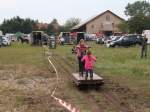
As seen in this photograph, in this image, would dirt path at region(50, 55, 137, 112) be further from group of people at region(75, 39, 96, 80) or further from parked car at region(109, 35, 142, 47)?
parked car at region(109, 35, 142, 47)

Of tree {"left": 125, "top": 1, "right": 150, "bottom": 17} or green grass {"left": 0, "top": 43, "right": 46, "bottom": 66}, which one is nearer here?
green grass {"left": 0, "top": 43, "right": 46, "bottom": 66}

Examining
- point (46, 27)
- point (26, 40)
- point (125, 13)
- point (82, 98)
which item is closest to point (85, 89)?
point (82, 98)

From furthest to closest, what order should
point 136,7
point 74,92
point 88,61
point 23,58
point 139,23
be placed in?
point 136,7, point 139,23, point 23,58, point 88,61, point 74,92

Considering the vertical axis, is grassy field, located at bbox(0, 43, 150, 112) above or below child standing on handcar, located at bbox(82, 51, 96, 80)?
below

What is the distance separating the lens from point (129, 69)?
1003 inches

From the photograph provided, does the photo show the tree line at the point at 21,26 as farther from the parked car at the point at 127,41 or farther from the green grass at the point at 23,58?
the green grass at the point at 23,58

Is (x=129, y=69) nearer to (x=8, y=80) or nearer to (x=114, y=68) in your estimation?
(x=114, y=68)

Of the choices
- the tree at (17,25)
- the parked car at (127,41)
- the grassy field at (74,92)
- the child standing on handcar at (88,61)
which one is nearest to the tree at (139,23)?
the parked car at (127,41)

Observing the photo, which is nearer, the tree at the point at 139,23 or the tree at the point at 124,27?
the tree at the point at 139,23

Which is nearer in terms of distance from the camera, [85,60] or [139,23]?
[85,60]

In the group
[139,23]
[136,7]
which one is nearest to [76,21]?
[136,7]

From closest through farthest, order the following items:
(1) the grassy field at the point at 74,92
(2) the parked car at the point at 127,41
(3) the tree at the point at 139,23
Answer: (1) the grassy field at the point at 74,92 → (2) the parked car at the point at 127,41 → (3) the tree at the point at 139,23

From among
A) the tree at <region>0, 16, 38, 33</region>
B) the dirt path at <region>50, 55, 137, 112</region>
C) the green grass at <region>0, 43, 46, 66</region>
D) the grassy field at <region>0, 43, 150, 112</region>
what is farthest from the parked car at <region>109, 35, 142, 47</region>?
the tree at <region>0, 16, 38, 33</region>

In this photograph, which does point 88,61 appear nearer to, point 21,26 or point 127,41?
point 127,41
